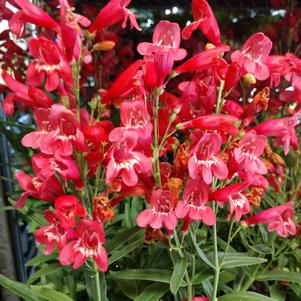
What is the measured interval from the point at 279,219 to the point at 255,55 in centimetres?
26

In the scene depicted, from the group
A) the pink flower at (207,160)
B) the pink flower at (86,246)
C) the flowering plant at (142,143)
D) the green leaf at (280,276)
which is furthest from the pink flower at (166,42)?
the green leaf at (280,276)

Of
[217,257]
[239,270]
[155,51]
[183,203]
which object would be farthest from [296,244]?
[155,51]

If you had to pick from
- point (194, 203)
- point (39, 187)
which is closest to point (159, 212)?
point (194, 203)

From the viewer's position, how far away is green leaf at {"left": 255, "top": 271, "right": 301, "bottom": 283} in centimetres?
70

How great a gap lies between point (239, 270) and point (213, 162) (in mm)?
348

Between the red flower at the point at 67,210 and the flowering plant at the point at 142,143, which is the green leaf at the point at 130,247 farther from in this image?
the red flower at the point at 67,210

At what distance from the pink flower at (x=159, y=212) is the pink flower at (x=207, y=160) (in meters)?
0.04

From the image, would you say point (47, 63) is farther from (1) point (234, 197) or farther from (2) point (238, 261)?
(2) point (238, 261)

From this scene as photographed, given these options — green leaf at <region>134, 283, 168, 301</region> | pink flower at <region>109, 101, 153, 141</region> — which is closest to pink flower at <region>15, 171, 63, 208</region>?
pink flower at <region>109, 101, 153, 141</region>

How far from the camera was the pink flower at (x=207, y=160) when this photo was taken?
493mm

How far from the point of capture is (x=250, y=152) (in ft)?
1.75

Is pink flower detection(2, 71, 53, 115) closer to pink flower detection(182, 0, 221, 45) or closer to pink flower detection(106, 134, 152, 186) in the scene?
pink flower detection(106, 134, 152, 186)

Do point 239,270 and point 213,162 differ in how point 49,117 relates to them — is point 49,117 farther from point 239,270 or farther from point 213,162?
point 239,270

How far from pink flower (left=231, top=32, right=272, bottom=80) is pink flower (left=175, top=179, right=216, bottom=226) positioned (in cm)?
17
